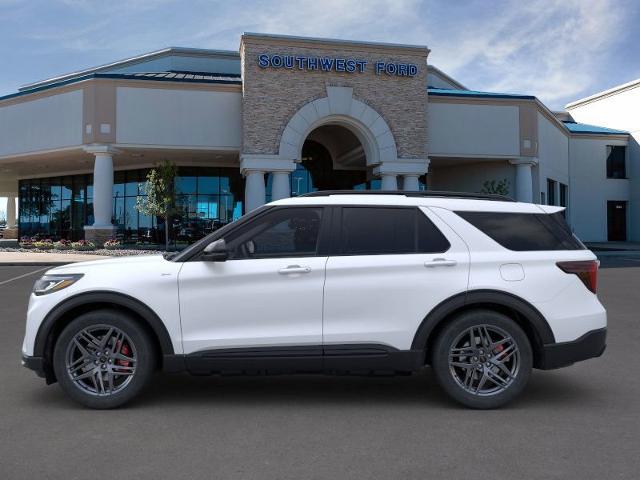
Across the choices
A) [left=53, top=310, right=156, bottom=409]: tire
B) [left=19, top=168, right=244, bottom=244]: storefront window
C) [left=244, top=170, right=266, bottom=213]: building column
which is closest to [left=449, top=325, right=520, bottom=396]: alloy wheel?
[left=53, top=310, right=156, bottom=409]: tire

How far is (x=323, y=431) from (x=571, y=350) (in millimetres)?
2163

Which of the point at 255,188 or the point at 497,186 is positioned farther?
the point at 497,186

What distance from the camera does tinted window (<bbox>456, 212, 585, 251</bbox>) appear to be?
15.9ft

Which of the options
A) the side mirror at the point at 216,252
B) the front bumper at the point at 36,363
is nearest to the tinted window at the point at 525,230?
the side mirror at the point at 216,252

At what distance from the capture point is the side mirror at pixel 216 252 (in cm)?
455

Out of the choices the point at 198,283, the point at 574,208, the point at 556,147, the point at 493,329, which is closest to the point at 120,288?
the point at 198,283

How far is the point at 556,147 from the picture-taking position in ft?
118

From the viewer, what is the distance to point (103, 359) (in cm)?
465

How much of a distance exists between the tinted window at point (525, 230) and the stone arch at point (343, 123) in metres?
22.0

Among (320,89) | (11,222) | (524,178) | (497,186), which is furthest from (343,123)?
(11,222)

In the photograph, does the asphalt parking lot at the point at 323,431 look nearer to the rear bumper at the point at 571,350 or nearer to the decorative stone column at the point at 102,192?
the rear bumper at the point at 571,350

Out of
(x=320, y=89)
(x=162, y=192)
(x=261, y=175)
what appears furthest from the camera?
(x=162, y=192)

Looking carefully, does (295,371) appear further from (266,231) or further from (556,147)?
(556,147)

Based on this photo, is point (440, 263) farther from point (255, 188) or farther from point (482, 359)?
point (255, 188)
